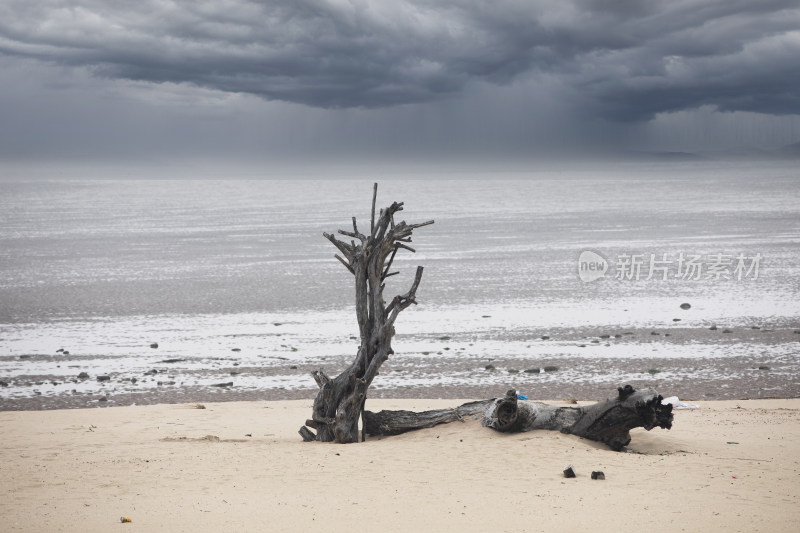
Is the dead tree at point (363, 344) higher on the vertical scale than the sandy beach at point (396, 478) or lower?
A: higher

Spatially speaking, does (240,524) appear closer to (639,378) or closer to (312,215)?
(639,378)

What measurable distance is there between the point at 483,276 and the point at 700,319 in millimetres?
12677

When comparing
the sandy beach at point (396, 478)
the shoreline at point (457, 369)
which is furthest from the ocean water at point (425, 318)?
the sandy beach at point (396, 478)

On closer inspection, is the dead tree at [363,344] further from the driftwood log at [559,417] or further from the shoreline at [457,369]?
the shoreline at [457,369]

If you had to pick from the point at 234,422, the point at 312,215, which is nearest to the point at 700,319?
the point at 234,422

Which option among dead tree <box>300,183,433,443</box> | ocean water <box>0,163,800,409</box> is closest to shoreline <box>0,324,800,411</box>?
ocean water <box>0,163,800,409</box>

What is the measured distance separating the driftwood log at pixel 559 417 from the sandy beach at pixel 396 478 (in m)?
0.22

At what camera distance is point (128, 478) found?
37.2ft

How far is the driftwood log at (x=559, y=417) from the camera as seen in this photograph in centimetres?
1216

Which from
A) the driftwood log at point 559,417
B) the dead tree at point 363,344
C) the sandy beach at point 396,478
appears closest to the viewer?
the sandy beach at point 396,478

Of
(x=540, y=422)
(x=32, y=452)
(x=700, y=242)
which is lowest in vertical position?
(x=32, y=452)

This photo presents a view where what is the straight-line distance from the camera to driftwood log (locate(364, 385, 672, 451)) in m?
12.2

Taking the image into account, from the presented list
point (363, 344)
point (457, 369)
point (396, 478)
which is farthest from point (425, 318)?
point (396, 478)

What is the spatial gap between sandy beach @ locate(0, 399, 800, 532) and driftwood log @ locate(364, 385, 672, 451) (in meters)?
0.22
